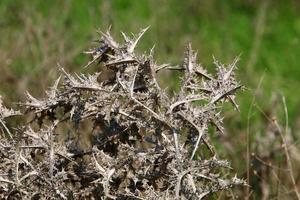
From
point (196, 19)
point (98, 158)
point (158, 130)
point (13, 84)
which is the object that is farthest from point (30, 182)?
point (196, 19)

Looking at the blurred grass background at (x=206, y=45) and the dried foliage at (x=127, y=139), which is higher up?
the blurred grass background at (x=206, y=45)

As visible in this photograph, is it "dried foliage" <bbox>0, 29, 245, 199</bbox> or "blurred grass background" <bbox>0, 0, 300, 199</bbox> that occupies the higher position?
"blurred grass background" <bbox>0, 0, 300, 199</bbox>

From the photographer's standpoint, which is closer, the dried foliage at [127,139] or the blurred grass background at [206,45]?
the dried foliage at [127,139]

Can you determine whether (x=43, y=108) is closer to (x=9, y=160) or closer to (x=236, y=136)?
(x=9, y=160)

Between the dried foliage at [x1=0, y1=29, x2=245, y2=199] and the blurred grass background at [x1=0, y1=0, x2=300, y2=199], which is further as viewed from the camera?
the blurred grass background at [x1=0, y1=0, x2=300, y2=199]
